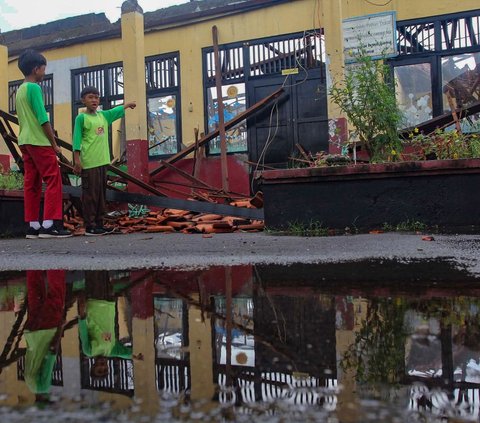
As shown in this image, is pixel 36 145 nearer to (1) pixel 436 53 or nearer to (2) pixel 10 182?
(2) pixel 10 182

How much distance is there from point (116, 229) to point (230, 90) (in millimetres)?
4737

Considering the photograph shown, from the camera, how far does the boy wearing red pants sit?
206 inches

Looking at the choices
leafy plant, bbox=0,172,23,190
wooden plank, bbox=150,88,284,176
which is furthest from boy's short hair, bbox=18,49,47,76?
wooden plank, bbox=150,88,284,176

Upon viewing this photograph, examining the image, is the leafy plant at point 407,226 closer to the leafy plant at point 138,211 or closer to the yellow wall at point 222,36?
the yellow wall at point 222,36

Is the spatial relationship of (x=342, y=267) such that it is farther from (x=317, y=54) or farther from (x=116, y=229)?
(x=317, y=54)

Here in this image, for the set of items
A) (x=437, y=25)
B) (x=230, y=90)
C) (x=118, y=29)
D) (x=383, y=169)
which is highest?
(x=118, y=29)

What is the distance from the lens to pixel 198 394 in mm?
1089

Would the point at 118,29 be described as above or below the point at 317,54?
above

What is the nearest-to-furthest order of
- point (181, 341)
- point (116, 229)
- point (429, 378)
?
point (429, 378) → point (181, 341) → point (116, 229)

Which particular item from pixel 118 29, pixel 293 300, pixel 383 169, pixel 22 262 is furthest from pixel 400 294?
pixel 118 29

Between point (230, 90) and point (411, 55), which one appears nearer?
point (411, 55)

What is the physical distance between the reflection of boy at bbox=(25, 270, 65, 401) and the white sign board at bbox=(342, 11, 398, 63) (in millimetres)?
7827

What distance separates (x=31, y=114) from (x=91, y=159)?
103cm

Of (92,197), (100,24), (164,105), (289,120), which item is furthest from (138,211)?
(100,24)
